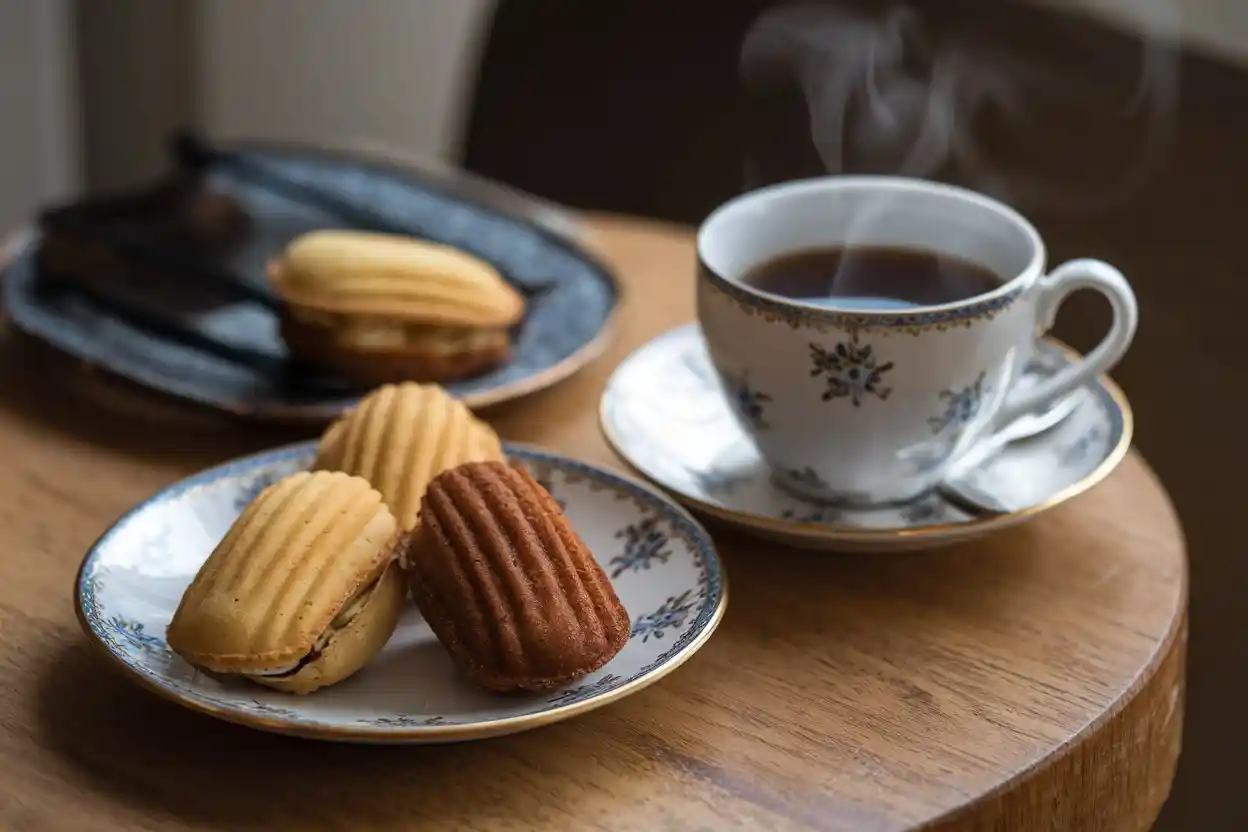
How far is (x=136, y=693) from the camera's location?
2.12 feet

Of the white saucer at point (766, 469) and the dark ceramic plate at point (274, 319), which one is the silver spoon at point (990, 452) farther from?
the dark ceramic plate at point (274, 319)

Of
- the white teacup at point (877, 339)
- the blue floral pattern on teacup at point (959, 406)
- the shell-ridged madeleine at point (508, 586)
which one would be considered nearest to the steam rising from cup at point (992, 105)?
the white teacup at point (877, 339)

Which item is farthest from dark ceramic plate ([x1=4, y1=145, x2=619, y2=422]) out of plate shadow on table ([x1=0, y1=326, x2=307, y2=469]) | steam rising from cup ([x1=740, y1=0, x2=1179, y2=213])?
steam rising from cup ([x1=740, y1=0, x2=1179, y2=213])

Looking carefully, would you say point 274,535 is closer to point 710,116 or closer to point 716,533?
point 716,533

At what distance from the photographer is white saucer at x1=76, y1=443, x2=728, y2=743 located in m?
0.58

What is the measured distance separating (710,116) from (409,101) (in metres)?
0.71

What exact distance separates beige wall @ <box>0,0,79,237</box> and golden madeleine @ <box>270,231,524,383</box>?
45.6 inches

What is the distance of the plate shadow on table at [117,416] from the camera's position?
86cm

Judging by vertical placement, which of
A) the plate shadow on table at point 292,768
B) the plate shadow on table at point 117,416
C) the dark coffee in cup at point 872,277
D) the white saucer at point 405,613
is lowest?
the plate shadow on table at point 117,416

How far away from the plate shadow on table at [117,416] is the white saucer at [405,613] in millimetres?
109

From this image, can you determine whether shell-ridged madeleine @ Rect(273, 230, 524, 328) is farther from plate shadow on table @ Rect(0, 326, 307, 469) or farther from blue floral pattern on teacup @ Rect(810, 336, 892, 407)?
blue floral pattern on teacup @ Rect(810, 336, 892, 407)

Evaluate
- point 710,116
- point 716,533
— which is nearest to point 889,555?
point 716,533

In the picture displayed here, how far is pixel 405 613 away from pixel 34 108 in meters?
1.51

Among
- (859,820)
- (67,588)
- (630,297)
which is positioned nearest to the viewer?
(859,820)
